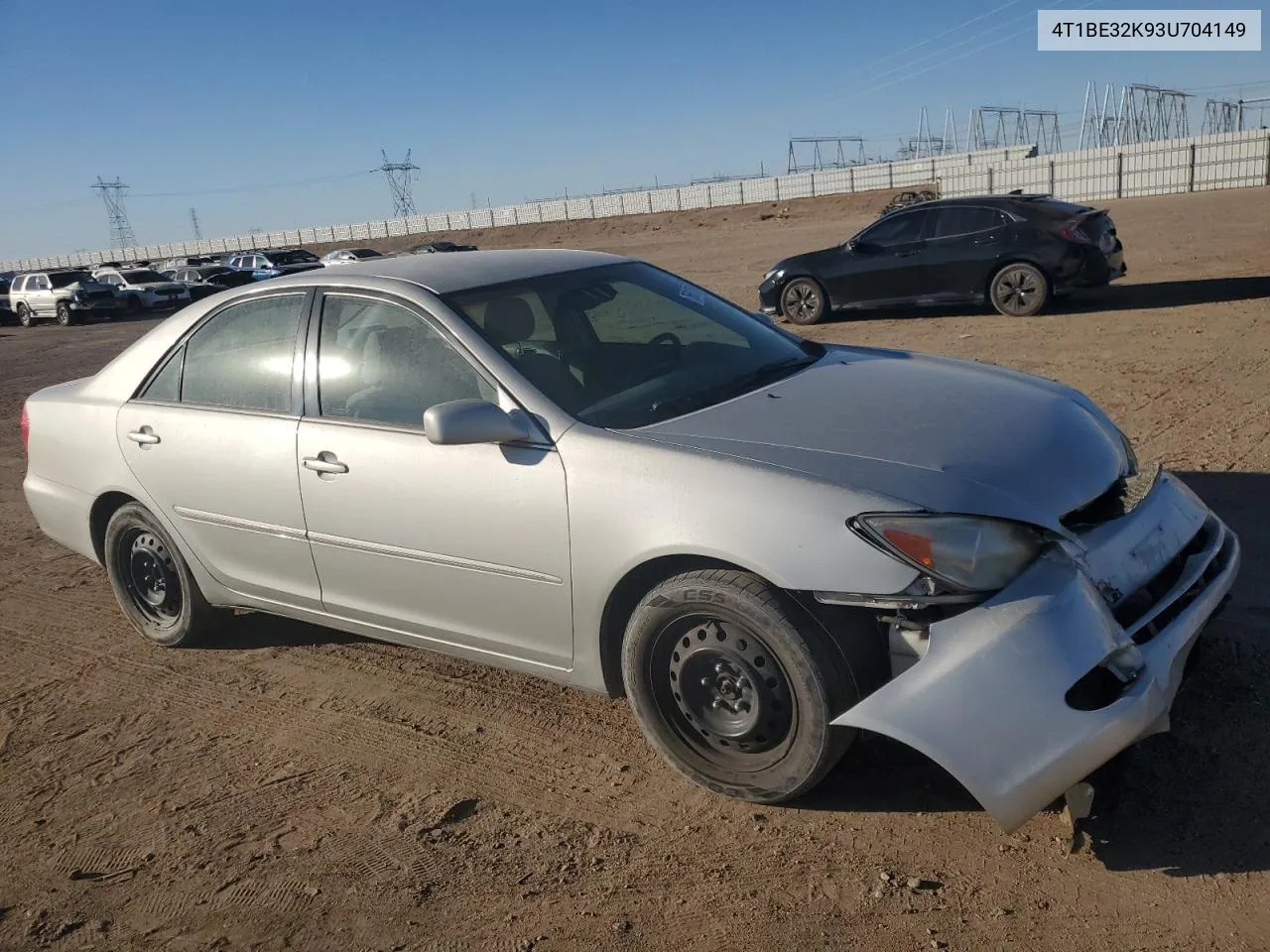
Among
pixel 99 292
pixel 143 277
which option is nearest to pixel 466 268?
pixel 99 292

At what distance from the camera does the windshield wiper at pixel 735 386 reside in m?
3.66

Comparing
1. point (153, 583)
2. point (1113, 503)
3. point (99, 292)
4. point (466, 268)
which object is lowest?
point (153, 583)

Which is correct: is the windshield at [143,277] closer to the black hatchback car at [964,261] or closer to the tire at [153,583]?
the black hatchback car at [964,261]

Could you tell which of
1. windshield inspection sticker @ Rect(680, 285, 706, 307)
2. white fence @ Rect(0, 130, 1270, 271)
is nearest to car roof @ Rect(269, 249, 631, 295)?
windshield inspection sticker @ Rect(680, 285, 706, 307)

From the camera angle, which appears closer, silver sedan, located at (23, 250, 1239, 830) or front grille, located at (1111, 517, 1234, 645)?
silver sedan, located at (23, 250, 1239, 830)

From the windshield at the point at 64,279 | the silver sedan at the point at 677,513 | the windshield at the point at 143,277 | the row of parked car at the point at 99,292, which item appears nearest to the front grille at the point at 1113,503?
the silver sedan at the point at 677,513

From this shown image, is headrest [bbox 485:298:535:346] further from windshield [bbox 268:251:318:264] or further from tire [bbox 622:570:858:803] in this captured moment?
windshield [bbox 268:251:318:264]

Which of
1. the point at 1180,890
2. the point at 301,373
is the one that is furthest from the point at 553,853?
the point at 301,373

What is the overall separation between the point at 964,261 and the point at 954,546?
1031cm

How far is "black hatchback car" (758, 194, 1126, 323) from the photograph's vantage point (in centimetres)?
1178

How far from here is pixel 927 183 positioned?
162 ft

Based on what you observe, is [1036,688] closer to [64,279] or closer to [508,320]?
[508,320]

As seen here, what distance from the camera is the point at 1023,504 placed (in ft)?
9.71

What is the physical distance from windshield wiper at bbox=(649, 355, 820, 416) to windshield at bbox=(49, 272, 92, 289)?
31700 millimetres
